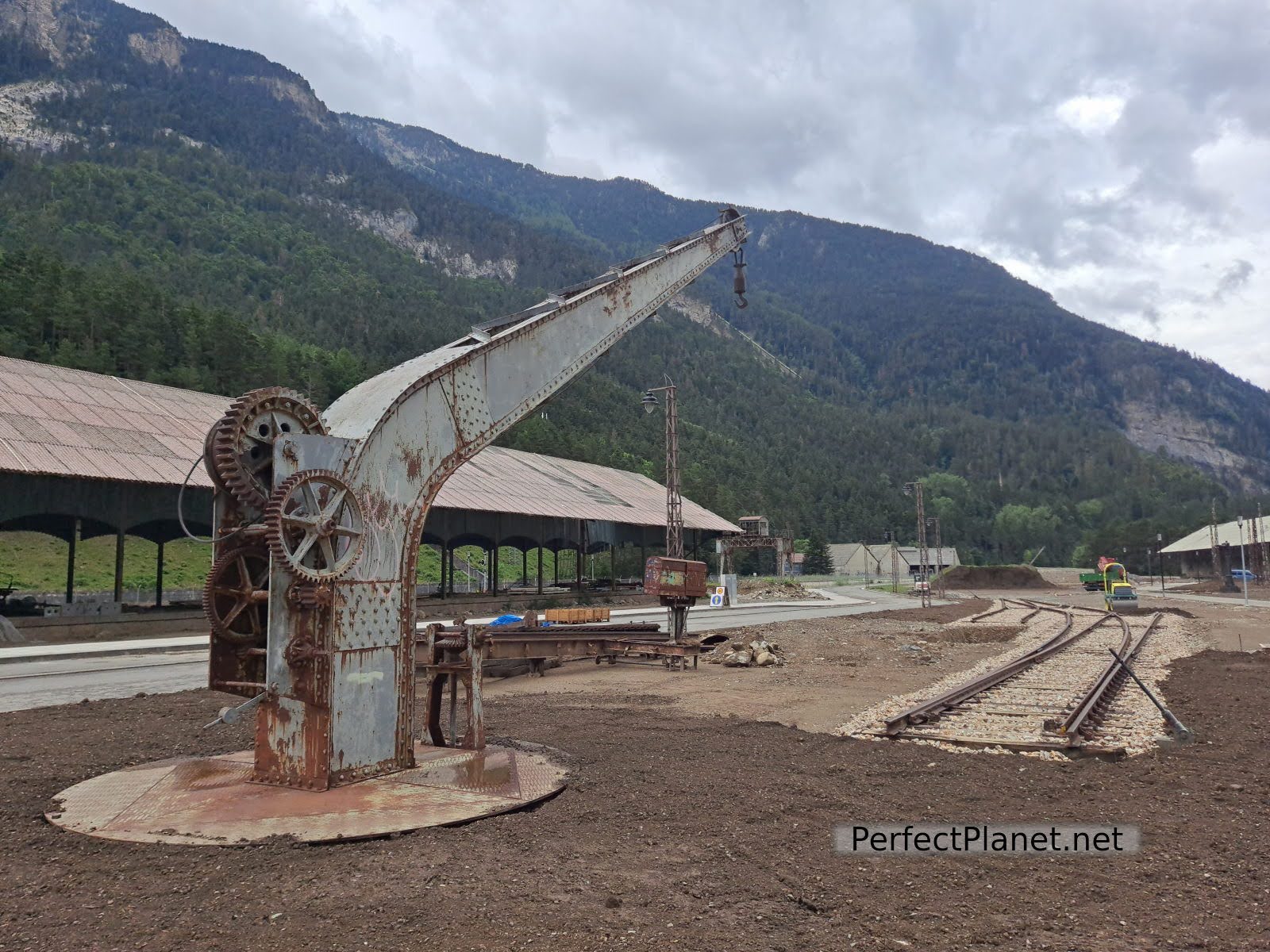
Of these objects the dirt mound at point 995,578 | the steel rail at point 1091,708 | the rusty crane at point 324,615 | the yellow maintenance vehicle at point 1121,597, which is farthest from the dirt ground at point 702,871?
the dirt mound at point 995,578

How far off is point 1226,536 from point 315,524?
101650 mm

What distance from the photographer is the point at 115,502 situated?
22.6 meters

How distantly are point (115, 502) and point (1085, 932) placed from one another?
24.4 meters

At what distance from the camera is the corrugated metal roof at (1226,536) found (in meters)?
76.2

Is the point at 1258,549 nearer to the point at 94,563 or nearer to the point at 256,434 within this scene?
the point at 94,563

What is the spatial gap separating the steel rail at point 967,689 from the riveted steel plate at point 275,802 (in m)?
5.04

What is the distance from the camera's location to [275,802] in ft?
19.6

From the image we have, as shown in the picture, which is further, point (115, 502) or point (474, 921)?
point (115, 502)

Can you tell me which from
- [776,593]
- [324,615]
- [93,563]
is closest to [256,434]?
[324,615]

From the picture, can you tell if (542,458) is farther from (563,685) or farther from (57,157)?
(57,157)

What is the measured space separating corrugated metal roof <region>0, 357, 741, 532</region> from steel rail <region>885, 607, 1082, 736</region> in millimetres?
12079

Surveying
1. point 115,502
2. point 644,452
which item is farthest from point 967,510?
point 115,502

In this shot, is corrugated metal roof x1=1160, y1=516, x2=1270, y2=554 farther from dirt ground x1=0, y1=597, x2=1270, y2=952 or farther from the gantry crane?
the gantry crane

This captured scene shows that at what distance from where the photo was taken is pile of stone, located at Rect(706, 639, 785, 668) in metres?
18.4
